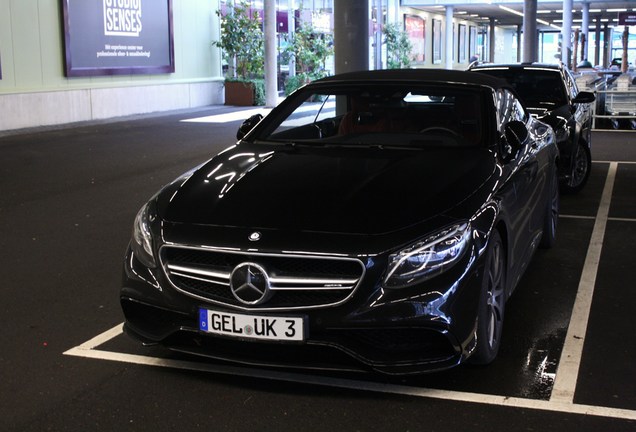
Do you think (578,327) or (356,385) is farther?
(578,327)

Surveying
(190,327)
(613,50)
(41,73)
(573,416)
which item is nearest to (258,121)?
(190,327)

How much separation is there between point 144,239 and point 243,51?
23.8m

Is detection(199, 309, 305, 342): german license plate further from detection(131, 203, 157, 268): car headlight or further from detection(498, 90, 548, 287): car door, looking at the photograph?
detection(498, 90, 548, 287): car door

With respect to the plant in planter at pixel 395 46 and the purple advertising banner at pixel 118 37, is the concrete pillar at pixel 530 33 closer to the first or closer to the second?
the plant in planter at pixel 395 46

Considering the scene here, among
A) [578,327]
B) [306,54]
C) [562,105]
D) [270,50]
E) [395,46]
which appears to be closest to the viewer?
[578,327]

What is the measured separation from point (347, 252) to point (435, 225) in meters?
0.46

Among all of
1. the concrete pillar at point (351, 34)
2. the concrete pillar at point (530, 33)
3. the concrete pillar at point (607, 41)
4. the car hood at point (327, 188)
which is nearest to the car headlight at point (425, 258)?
the car hood at point (327, 188)

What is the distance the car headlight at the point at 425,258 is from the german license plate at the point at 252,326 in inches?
18.0

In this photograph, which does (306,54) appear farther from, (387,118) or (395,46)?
(387,118)

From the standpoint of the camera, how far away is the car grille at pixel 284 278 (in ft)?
12.7

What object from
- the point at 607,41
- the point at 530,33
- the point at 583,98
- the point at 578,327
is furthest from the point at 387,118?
the point at 607,41

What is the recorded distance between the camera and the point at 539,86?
33.7 ft

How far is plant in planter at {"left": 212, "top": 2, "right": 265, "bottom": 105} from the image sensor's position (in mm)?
27281

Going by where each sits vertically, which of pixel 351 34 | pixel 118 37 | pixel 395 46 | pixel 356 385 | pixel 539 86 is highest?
pixel 395 46
